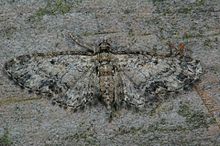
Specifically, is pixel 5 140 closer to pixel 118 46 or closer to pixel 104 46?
pixel 104 46

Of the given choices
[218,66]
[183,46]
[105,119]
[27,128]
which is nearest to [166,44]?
[183,46]

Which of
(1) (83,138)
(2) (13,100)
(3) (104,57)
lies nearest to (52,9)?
(3) (104,57)

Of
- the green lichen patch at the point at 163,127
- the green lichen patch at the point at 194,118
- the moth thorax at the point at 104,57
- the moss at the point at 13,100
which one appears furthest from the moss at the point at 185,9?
the moss at the point at 13,100

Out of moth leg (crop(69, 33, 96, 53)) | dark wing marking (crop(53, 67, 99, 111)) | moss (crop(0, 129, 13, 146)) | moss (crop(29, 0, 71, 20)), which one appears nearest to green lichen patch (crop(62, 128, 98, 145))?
dark wing marking (crop(53, 67, 99, 111))

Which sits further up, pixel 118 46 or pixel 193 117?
pixel 118 46

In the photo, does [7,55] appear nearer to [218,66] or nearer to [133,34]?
[133,34]

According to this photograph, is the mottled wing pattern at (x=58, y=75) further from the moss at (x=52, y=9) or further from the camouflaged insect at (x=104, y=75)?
the moss at (x=52, y=9)

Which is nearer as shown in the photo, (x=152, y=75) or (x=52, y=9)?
(x=152, y=75)
